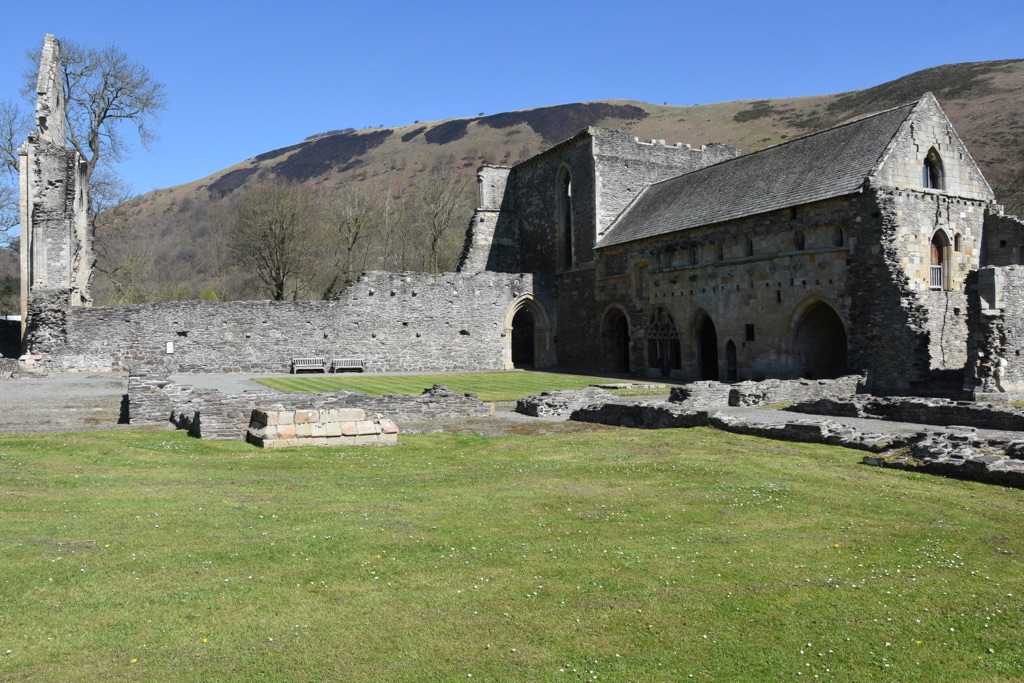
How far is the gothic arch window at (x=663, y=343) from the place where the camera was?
109ft

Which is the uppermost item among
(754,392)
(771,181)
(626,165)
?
(626,165)

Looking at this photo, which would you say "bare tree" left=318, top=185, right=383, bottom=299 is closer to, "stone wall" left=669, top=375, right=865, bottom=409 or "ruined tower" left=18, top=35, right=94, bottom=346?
"ruined tower" left=18, top=35, right=94, bottom=346

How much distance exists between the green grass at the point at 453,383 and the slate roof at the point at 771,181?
7.25 metres

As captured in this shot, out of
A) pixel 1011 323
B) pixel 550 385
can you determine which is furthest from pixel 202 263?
pixel 1011 323

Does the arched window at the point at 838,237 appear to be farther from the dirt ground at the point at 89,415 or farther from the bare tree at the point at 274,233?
the bare tree at the point at 274,233

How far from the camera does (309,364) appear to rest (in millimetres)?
35719

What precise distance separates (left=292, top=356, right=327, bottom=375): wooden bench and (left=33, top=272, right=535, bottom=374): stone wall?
0.40 m

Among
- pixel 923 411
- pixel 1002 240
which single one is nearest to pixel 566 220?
pixel 1002 240

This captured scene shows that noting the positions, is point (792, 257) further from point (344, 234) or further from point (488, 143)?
point (488, 143)

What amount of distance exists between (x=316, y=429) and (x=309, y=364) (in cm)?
2283

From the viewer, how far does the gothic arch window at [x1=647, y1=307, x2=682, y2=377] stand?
33.3 meters

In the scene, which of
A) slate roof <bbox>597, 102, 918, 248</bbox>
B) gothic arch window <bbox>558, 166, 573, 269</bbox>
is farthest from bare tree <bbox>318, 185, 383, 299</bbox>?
slate roof <bbox>597, 102, 918, 248</bbox>

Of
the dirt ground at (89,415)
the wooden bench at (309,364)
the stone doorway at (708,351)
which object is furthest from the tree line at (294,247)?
the dirt ground at (89,415)

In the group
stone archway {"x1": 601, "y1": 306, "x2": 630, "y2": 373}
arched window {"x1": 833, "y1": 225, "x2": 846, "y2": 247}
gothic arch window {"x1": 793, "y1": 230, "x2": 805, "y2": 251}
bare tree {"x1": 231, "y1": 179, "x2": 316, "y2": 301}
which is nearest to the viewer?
arched window {"x1": 833, "y1": 225, "x2": 846, "y2": 247}
